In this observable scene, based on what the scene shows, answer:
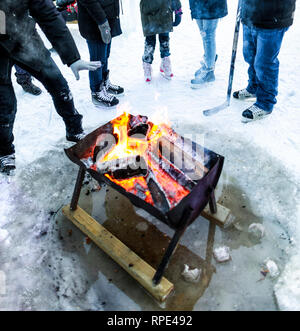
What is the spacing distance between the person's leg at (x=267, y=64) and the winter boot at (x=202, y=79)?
1.28 m

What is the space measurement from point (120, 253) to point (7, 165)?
207 cm

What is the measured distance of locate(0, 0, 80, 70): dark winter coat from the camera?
108 inches

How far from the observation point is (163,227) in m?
2.88

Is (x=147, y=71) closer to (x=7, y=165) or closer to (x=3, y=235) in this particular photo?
(x=7, y=165)

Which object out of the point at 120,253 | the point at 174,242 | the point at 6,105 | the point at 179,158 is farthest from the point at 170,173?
the point at 6,105

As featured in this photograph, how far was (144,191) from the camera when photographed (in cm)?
231

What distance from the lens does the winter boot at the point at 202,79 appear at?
16.5 ft

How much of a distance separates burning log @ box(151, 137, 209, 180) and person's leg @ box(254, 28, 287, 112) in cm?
211

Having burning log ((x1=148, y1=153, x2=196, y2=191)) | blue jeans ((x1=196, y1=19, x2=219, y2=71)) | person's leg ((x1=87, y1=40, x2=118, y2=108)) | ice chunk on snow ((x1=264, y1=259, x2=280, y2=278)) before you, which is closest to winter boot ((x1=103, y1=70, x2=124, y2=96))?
person's leg ((x1=87, y1=40, x2=118, y2=108))

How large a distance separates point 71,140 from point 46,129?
31.4 inches

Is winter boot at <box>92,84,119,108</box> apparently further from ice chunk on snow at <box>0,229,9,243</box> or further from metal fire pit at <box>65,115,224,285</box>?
ice chunk on snow at <box>0,229,9,243</box>

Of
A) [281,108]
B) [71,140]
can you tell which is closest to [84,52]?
[71,140]
